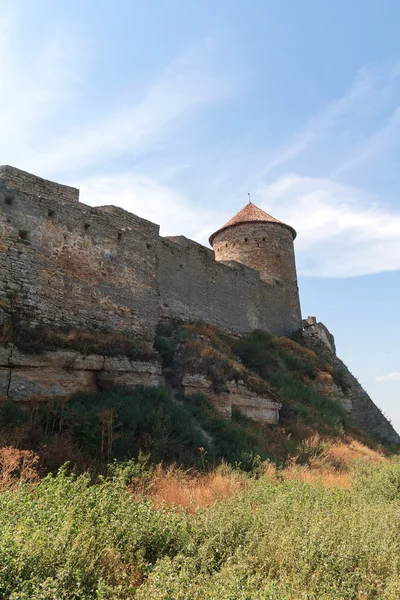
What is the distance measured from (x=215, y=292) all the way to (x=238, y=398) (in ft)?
20.6

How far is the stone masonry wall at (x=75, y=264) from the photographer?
30.0 ft

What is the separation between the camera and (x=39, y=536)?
3.82m

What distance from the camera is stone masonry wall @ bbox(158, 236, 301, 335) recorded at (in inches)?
601

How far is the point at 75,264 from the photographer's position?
10.3 meters

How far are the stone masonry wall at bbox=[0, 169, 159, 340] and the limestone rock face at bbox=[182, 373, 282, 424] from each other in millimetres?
1691

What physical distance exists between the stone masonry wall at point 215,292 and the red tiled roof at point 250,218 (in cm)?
386

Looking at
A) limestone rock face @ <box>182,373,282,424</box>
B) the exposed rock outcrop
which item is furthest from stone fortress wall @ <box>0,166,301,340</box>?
the exposed rock outcrop

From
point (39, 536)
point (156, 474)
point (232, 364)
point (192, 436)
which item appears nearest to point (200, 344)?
point (232, 364)

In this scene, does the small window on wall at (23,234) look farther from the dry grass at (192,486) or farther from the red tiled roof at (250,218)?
the red tiled roof at (250,218)

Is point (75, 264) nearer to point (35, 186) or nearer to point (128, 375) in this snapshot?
point (35, 186)

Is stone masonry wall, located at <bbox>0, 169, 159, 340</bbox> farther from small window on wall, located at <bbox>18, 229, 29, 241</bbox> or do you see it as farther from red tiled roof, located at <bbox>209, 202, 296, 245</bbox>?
red tiled roof, located at <bbox>209, 202, 296, 245</bbox>

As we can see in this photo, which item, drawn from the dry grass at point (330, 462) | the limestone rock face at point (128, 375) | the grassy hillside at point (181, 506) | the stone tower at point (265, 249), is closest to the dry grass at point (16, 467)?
the grassy hillside at point (181, 506)

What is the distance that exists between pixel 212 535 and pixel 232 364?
8130 mm

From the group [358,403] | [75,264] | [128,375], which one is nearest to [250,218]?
[358,403]
